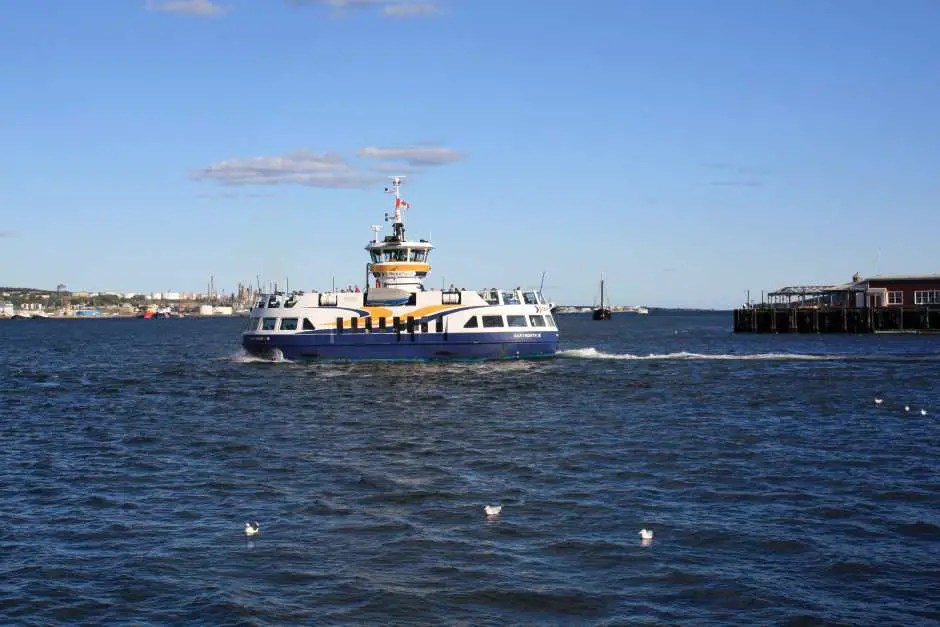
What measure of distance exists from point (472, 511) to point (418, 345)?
35046mm

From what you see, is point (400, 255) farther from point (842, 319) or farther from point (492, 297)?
point (842, 319)

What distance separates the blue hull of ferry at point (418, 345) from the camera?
170ft

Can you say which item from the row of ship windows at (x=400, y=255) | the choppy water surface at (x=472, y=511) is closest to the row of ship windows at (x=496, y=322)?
the row of ship windows at (x=400, y=255)

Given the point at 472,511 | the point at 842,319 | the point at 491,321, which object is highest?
the point at 842,319

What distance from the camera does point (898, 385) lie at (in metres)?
42.9

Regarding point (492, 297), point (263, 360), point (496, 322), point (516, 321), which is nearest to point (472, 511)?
point (496, 322)

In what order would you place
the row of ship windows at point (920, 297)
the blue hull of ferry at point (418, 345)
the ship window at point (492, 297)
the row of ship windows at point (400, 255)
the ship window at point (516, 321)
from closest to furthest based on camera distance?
the blue hull of ferry at point (418, 345) < the ship window at point (516, 321) < the ship window at point (492, 297) < the row of ship windows at point (400, 255) < the row of ship windows at point (920, 297)

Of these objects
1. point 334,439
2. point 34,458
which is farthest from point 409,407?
point 34,458

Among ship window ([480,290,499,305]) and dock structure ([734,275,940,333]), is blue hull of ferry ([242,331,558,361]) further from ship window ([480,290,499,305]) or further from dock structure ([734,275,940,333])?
A: dock structure ([734,275,940,333])

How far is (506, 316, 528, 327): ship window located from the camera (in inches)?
2071

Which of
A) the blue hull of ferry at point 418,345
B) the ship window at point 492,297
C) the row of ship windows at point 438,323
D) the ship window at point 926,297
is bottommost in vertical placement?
the blue hull of ferry at point 418,345

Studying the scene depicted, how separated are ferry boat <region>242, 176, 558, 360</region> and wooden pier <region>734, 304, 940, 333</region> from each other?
6686cm

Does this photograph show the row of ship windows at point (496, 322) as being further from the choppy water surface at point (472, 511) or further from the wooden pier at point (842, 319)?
the wooden pier at point (842, 319)

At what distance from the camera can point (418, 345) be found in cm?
5197
